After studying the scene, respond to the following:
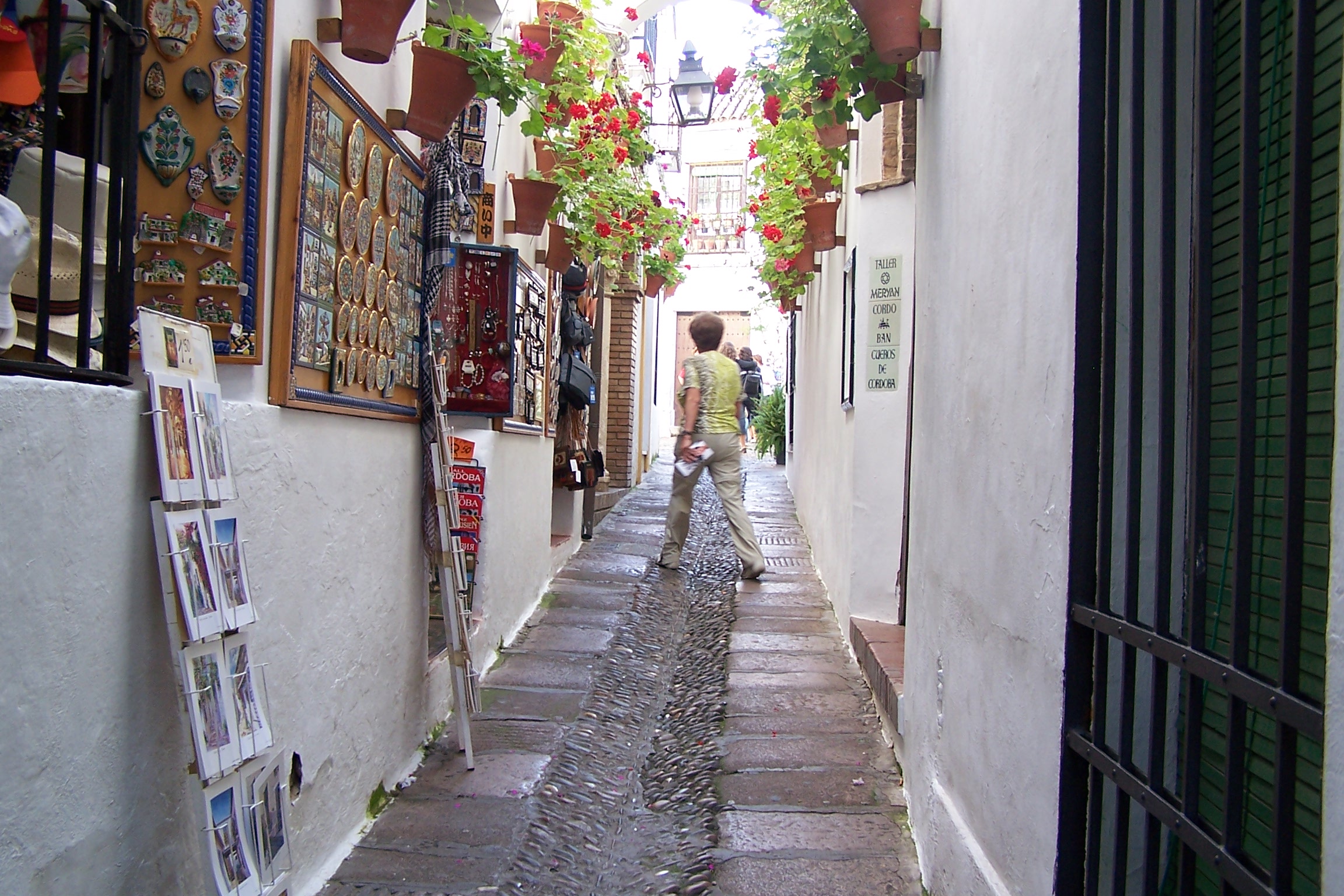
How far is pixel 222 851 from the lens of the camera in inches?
86.3

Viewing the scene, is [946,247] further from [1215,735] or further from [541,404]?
[541,404]

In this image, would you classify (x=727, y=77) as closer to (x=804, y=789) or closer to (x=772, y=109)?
(x=772, y=109)

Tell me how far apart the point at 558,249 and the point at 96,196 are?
411cm

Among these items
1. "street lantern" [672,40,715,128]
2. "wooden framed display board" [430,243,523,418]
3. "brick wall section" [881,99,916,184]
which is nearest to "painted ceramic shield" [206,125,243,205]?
"wooden framed display board" [430,243,523,418]

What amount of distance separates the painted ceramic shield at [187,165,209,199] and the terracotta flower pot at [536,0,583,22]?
282cm

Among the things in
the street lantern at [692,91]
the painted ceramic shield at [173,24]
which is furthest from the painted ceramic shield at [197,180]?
the street lantern at [692,91]

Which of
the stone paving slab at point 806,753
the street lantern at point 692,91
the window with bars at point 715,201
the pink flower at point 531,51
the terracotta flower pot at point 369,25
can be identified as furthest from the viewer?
the window with bars at point 715,201

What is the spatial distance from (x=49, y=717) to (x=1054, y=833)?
1774 millimetres

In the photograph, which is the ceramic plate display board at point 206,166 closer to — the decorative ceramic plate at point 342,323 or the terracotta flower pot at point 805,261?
the decorative ceramic plate at point 342,323

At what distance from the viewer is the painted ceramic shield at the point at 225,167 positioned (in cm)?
257

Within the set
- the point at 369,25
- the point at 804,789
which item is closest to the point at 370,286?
the point at 369,25

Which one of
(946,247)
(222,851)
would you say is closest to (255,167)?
(222,851)

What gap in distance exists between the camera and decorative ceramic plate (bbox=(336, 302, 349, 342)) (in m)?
3.15

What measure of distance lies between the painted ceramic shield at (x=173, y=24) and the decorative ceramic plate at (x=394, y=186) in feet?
3.48
